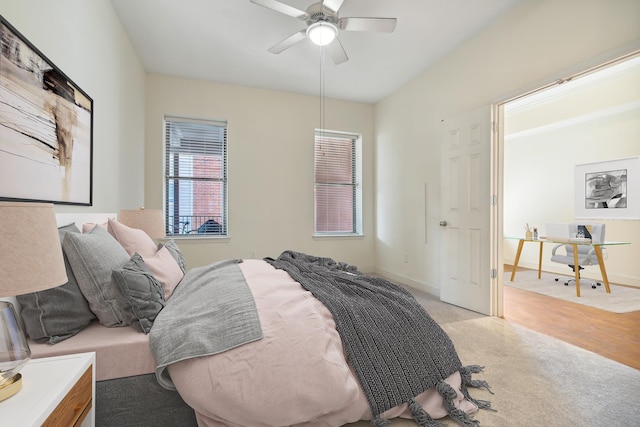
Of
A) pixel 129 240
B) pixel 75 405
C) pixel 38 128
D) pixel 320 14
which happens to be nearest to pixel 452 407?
pixel 75 405

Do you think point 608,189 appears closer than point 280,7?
No

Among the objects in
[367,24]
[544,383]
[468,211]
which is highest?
[367,24]

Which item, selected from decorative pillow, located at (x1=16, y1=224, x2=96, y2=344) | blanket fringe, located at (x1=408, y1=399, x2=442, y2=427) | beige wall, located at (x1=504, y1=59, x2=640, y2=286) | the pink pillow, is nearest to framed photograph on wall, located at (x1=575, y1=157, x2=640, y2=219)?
beige wall, located at (x1=504, y1=59, x2=640, y2=286)

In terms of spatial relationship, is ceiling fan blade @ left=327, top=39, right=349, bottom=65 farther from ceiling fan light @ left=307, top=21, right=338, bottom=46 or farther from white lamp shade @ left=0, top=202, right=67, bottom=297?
white lamp shade @ left=0, top=202, right=67, bottom=297

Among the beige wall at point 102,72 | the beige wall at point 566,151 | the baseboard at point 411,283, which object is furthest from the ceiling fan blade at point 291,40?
the beige wall at point 566,151

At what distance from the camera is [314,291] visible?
1772 mm

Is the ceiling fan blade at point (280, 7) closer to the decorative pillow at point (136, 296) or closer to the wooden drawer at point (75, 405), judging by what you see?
the decorative pillow at point (136, 296)

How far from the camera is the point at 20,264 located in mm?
728

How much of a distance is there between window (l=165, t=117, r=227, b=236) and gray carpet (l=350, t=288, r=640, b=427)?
3.32 metres

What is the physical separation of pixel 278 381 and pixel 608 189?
5.74 meters

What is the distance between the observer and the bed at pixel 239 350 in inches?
47.7

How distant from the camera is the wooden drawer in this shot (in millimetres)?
826

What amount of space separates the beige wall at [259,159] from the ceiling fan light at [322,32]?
200 centimetres

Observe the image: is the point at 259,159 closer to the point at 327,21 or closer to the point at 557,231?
the point at 327,21
